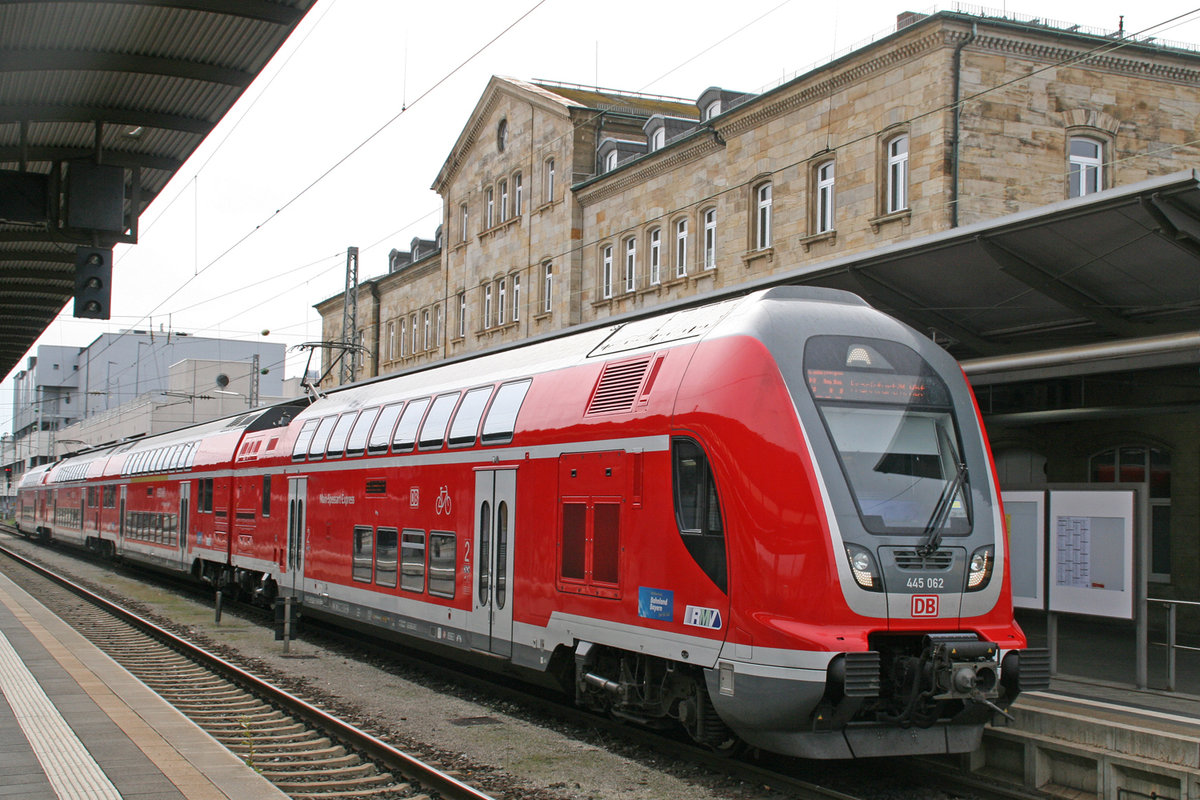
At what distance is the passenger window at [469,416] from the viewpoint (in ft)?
41.1

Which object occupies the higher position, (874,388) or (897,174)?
(897,174)

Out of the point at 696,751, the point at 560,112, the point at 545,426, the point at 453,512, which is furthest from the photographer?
the point at 560,112

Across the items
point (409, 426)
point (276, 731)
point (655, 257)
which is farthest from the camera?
point (655, 257)

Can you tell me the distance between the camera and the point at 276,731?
1081 centimetres

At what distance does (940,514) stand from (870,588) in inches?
36.1

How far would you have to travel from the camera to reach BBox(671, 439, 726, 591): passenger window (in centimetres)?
855

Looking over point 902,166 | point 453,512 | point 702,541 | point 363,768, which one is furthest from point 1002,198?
point 363,768

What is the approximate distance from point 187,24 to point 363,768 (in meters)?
6.34

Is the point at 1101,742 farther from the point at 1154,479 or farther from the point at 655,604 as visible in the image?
the point at 1154,479

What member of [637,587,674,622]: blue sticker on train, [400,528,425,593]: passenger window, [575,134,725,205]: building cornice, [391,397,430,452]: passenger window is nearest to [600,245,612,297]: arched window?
[575,134,725,205]: building cornice

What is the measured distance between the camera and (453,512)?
12.7 metres

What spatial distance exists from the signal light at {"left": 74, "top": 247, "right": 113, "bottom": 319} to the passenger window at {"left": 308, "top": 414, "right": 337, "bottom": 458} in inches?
162

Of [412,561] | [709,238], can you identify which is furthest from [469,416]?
[709,238]

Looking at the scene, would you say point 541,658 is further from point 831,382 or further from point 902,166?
point 902,166
